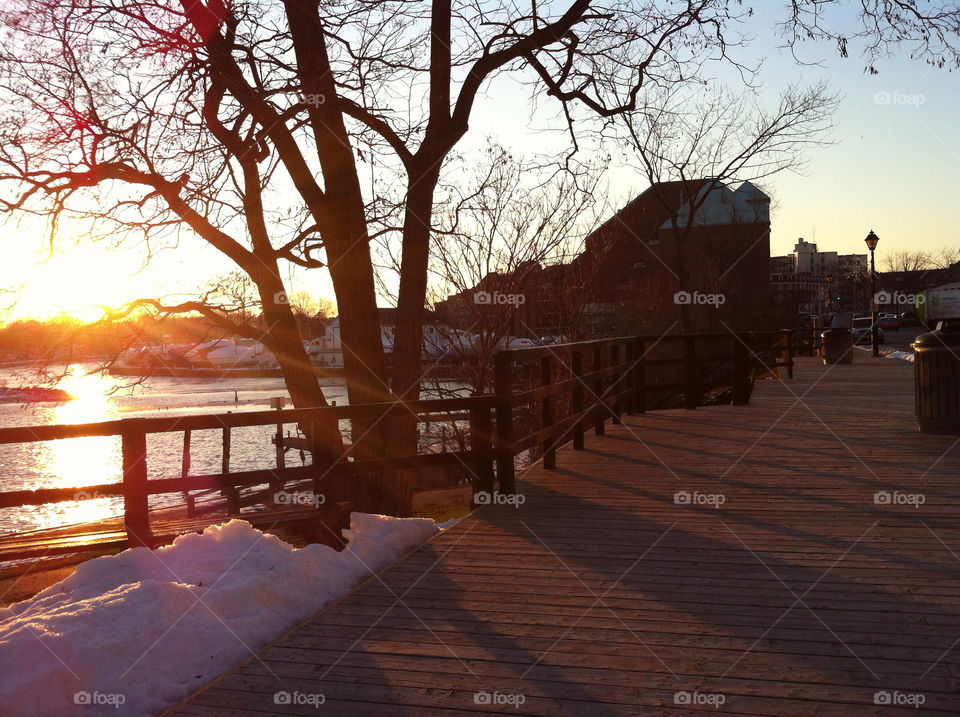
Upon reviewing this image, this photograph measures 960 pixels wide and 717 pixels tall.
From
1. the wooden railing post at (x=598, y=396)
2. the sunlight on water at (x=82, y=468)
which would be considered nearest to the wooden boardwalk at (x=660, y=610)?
the wooden railing post at (x=598, y=396)

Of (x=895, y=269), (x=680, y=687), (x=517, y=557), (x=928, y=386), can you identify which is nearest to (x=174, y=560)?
(x=517, y=557)

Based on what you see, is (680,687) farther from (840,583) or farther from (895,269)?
(895,269)

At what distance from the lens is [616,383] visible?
39.6 feet

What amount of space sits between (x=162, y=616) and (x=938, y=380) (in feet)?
28.6

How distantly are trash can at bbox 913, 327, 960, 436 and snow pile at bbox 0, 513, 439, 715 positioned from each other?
673 cm

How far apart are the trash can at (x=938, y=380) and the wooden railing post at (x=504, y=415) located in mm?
5114

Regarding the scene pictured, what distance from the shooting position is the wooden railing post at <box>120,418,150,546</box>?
5348mm

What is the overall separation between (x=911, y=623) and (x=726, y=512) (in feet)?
8.43

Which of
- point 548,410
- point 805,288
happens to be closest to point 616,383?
point 548,410

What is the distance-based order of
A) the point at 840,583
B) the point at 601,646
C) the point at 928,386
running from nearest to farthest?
the point at 601,646
the point at 840,583
the point at 928,386

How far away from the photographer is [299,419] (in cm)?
576

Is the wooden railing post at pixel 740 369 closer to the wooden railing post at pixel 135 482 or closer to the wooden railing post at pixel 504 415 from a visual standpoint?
the wooden railing post at pixel 504 415

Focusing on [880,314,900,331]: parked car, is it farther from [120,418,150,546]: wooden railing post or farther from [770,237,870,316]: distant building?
[120,418,150,546]: wooden railing post

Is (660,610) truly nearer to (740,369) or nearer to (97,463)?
(740,369)
